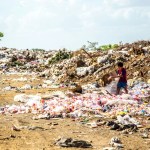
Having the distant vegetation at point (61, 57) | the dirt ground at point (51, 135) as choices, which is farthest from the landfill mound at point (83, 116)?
the distant vegetation at point (61, 57)

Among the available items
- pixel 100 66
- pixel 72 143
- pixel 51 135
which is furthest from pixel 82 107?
pixel 100 66

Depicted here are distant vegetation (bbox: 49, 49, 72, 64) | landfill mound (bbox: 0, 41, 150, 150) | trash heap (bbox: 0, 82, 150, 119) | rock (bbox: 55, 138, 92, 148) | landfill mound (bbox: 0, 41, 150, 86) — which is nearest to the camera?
rock (bbox: 55, 138, 92, 148)

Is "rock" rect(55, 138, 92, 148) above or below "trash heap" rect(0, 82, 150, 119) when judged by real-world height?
below

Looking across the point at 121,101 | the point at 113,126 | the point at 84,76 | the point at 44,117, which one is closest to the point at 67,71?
the point at 84,76

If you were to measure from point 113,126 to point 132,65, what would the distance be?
35.5ft

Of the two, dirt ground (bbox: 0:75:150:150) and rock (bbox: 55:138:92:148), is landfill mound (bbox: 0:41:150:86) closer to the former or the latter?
dirt ground (bbox: 0:75:150:150)

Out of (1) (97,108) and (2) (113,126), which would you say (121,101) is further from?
(2) (113,126)

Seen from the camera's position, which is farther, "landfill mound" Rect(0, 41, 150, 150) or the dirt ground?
"landfill mound" Rect(0, 41, 150, 150)

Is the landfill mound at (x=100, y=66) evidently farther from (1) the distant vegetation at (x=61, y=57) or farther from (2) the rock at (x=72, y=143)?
(2) the rock at (x=72, y=143)

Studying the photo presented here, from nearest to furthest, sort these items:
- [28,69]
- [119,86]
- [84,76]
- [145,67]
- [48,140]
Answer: [48,140] < [119,86] < [145,67] < [84,76] < [28,69]

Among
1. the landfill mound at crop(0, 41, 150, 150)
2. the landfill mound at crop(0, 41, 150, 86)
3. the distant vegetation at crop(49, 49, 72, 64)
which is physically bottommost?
the landfill mound at crop(0, 41, 150, 150)

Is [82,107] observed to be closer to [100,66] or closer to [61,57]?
[100,66]

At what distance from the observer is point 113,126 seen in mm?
8812

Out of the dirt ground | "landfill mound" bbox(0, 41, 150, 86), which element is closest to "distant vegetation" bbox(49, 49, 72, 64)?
"landfill mound" bbox(0, 41, 150, 86)
